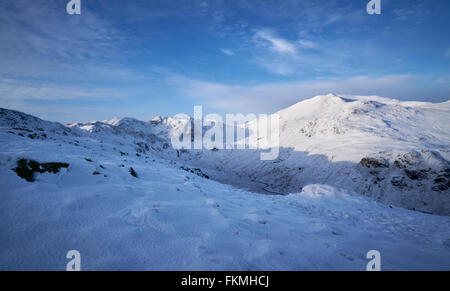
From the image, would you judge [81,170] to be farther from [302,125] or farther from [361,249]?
[302,125]

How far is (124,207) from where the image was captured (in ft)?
15.0

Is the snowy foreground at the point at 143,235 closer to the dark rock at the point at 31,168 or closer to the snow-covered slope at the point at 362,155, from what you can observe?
the dark rock at the point at 31,168

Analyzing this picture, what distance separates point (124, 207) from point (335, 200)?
11.5m

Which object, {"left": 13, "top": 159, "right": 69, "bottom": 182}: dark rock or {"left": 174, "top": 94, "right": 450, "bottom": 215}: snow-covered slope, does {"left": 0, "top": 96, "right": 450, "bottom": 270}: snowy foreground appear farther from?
{"left": 174, "top": 94, "right": 450, "bottom": 215}: snow-covered slope

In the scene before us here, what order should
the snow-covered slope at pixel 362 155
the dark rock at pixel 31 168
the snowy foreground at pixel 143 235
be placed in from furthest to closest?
the snow-covered slope at pixel 362 155, the dark rock at pixel 31 168, the snowy foreground at pixel 143 235

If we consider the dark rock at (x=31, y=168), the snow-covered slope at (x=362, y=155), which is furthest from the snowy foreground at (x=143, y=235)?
the snow-covered slope at (x=362, y=155)

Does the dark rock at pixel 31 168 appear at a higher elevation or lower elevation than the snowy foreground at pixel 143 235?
higher

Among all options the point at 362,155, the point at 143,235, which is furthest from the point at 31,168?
the point at 362,155

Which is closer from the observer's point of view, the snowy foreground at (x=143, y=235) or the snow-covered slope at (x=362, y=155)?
the snowy foreground at (x=143, y=235)

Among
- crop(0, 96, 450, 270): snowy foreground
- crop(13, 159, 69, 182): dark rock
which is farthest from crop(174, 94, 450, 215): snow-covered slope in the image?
crop(13, 159, 69, 182): dark rock

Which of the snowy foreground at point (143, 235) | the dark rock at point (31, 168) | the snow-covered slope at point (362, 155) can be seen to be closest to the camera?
the snowy foreground at point (143, 235)
